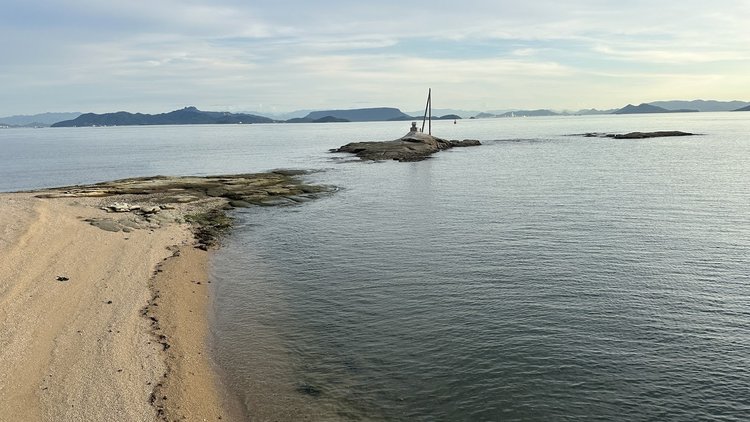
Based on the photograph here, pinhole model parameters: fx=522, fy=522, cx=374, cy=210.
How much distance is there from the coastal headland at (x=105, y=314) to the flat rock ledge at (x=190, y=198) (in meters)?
0.25

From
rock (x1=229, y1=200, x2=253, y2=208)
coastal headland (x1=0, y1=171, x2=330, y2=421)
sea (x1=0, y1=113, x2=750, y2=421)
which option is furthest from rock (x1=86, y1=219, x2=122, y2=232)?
rock (x1=229, y1=200, x2=253, y2=208)

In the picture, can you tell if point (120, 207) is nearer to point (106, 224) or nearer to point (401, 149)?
point (106, 224)

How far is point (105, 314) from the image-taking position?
1906 centimetres

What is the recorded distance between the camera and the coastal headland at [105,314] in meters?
13.6

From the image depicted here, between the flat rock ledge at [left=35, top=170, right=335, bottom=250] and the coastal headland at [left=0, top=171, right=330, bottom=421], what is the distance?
Result: 0.82 ft

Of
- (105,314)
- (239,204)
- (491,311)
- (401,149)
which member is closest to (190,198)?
(239,204)

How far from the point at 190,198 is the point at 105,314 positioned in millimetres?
29813

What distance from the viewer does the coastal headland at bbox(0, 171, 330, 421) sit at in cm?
1359

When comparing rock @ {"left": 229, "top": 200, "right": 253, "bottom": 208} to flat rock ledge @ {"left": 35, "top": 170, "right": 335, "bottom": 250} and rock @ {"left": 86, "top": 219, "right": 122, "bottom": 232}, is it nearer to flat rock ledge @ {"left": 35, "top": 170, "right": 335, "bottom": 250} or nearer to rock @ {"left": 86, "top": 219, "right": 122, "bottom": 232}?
flat rock ledge @ {"left": 35, "top": 170, "right": 335, "bottom": 250}

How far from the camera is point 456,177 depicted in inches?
2596

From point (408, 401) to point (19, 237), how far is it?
77.7ft

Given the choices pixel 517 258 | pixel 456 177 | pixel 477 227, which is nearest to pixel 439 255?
pixel 517 258

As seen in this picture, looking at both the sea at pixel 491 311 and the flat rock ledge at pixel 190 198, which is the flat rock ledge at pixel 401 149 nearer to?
the flat rock ledge at pixel 190 198

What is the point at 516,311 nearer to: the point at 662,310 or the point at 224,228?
the point at 662,310
